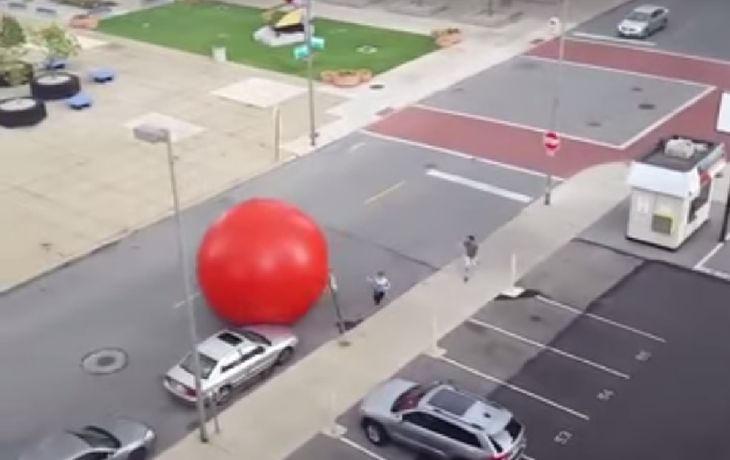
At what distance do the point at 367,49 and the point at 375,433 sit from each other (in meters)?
28.3

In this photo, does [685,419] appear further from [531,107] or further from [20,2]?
[20,2]

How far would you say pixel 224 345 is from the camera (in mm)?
23562

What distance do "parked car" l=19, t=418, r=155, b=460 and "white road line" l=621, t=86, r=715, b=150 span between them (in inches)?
822

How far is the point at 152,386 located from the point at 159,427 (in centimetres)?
157

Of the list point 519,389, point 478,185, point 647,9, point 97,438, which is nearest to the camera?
point 97,438

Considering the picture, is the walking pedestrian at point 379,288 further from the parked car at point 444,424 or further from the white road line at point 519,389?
the parked car at point 444,424

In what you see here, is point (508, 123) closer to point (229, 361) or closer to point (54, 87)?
point (54, 87)

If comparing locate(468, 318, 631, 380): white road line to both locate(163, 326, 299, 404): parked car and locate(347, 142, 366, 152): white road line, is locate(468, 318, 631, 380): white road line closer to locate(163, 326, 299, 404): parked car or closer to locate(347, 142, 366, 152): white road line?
locate(163, 326, 299, 404): parked car

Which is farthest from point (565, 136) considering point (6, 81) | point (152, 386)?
point (6, 81)

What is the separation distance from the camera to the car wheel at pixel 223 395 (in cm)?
2294

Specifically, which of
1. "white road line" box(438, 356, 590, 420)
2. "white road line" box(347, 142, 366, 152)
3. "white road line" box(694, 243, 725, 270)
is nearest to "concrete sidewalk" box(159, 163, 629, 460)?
"white road line" box(438, 356, 590, 420)

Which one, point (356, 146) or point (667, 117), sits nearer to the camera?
point (356, 146)

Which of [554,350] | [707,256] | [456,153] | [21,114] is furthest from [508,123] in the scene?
[21,114]

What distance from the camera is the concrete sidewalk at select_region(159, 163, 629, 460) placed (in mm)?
21922
